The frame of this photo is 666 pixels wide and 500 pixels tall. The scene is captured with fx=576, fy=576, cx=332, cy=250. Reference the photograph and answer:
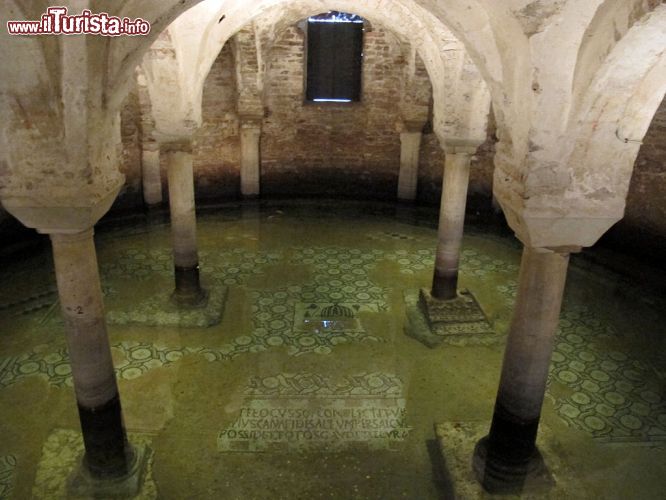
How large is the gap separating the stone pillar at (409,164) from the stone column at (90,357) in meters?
7.66

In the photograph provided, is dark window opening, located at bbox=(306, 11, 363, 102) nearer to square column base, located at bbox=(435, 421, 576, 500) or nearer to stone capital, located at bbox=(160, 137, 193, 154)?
stone capital, located at bbox=(160, 137, 193, 154)

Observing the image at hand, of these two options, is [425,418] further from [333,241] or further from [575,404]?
[333,241]

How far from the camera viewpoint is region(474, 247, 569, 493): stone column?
3713 mm

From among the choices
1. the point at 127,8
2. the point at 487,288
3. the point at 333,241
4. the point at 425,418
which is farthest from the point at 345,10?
the point at 425,418

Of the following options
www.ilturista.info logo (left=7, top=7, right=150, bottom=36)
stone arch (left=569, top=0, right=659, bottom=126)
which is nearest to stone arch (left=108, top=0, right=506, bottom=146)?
www.ilturista.info logo (left=7, top=7, right=150, bottom=36)

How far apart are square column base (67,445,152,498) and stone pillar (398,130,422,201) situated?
7.74 metres

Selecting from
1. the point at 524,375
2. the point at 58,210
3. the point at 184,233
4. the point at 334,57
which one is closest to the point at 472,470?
the point at 524,375

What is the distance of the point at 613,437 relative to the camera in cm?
475

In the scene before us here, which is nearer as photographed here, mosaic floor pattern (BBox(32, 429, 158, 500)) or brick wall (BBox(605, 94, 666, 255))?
mosaic floor pattern (BBox(32, 429, 158, 500))

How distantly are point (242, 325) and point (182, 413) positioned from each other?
156cm

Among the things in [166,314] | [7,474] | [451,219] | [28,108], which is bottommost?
[7,474]

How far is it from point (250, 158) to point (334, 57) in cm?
242

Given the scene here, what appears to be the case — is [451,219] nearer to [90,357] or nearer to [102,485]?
[90,357]

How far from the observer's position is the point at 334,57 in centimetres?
1060
